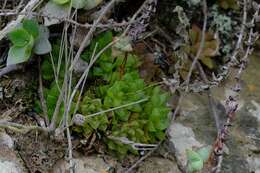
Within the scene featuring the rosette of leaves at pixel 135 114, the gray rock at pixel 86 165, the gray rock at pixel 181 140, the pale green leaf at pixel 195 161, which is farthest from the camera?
the gray rock at pixel 181 140

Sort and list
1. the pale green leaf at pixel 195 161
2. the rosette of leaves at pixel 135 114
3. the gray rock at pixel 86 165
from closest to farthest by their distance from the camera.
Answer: the pale green leaf at pixel 195 161
the gray rock at pixel 86 165
the rosette of leaves at pixel 135 114

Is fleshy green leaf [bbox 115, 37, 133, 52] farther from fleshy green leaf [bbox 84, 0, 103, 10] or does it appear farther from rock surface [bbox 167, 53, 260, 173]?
rock surface [bbox 167, 53, 260, 173]

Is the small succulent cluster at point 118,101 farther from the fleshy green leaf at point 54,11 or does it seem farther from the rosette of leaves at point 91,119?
the fleshy green leaf at point 54,11

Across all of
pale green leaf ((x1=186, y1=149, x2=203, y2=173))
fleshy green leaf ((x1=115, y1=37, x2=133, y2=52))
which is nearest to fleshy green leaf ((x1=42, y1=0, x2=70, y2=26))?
fleshy green leaf ((x1=115, y1=37, x2=133, y2=52))

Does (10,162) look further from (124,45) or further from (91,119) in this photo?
(124,45)

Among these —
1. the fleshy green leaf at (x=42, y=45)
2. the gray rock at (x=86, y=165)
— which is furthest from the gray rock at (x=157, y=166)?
the fleshy green leaf at (x=42, y=45)

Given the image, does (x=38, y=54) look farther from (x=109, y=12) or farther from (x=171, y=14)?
(x=171, y=14)
